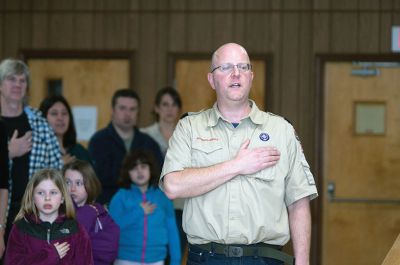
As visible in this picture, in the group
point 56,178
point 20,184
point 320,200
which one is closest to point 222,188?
point 56,178

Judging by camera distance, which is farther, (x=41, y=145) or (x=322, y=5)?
(x=322, y=5)

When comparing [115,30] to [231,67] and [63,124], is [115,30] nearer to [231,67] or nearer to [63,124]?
[63,124]

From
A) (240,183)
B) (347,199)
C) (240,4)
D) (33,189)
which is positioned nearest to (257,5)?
(240,4)

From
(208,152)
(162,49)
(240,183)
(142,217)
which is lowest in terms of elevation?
(142,217)

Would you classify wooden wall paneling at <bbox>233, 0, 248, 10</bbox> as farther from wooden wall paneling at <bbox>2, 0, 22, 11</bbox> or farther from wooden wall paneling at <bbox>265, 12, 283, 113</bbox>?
wooden wall paneling at <bbox>2, 0, 22, 11</bbox>

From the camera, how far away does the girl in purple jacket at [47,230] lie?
13.9 feet

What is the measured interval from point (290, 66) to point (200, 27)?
3.05 feet

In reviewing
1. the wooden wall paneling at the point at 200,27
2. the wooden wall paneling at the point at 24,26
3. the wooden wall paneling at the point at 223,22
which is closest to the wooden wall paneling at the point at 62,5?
the wooden wall paneling at the point at 24,26

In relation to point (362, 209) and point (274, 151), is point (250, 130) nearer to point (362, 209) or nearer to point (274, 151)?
point (274, 151)

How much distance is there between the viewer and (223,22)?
7.64 metres

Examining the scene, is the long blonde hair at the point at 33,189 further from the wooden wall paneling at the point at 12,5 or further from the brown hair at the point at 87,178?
the wooden wall paneling at the point at 12,5

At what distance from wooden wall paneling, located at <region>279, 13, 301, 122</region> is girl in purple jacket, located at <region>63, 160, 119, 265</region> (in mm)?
2939

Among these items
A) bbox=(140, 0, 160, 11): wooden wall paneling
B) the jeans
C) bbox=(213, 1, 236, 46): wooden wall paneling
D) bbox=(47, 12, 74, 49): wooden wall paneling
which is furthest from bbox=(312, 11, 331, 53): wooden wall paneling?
the jeans

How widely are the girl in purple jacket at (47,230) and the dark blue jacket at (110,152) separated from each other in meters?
1.57
